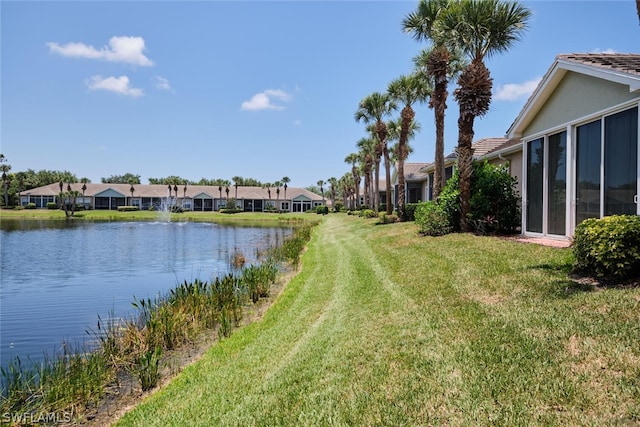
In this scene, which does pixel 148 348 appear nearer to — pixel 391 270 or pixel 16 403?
pixel 16 403

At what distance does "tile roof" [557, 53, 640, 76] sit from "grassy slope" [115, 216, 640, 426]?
406cm

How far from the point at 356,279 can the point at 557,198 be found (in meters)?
5.86

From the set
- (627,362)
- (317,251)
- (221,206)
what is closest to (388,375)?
(627,362)

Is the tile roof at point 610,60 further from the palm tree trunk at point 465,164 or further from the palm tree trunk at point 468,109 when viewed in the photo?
the palm tree trunk at point 465,164

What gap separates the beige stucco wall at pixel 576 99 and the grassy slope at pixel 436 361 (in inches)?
147

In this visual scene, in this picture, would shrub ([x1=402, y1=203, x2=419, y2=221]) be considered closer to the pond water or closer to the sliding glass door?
the pond water

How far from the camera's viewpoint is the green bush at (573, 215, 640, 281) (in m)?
6.45

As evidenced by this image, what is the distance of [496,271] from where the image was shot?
8.69m

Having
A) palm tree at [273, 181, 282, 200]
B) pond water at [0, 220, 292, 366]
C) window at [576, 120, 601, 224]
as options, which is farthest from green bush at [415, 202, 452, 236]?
palm tree at [273, 181, 282, 200]

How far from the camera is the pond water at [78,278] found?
924cm

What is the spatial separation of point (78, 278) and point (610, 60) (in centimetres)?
1717

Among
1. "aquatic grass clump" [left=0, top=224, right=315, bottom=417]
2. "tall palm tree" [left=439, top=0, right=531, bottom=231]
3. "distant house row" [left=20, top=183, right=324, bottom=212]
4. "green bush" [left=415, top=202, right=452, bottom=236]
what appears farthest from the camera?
"distant house row" [left=20, top=183, right=324, bottom=212]

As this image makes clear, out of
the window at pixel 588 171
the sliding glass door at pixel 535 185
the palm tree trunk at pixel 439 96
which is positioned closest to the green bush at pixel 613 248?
the window at pixel 588 171

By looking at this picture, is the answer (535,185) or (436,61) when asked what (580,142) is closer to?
(535,185)
